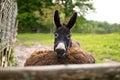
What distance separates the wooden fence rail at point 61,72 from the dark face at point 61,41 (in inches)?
147

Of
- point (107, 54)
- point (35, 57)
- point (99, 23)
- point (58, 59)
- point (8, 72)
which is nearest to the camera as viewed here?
point (8, 72)

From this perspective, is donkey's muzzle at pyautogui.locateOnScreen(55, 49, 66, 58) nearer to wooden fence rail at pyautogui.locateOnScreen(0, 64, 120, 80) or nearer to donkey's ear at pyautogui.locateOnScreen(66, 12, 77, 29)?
donkey's ear at pyautogui.locateOnScreen(66, 12, 77, 29)

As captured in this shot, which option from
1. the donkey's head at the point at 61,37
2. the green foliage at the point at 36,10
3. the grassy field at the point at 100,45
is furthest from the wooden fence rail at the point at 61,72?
the green foliage at the point at 36,10

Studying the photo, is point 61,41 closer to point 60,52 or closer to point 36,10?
point 60,52

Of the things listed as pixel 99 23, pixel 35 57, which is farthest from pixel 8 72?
pixel 99 23

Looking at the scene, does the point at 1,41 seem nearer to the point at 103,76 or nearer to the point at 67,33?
the point at 67,33

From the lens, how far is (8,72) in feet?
6.46

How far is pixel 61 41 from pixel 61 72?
4.06 m

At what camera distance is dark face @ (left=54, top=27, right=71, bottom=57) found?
19.1 feet

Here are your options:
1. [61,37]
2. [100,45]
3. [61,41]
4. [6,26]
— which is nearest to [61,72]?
[61,41]

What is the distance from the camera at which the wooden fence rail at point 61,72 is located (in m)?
1.93

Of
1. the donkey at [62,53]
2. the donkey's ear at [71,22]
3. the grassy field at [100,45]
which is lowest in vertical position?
the grassy field at [100,45]

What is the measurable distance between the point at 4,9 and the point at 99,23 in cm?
6158

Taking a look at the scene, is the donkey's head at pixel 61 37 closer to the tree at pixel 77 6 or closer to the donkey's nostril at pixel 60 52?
the donkey's nostril at pixel 60 52
